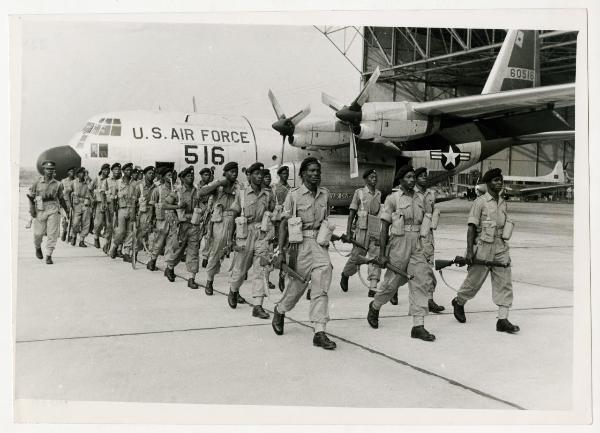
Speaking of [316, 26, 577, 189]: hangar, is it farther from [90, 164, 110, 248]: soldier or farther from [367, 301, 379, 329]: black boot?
[367, 301, 379, 329]: black boot

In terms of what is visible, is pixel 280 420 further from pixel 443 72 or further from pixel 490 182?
pixel 443 72

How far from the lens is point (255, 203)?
7062 mm

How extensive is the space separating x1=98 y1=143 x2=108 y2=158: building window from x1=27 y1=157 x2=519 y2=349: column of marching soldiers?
16.9 ft

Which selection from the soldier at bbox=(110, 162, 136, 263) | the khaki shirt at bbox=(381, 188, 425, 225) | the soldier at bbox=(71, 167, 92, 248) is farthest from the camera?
the soldier at bbox=(71, 167, 92, 248)

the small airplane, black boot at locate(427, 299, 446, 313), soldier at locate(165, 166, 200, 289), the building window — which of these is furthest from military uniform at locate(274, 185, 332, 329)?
the building window

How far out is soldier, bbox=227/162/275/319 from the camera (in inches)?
265

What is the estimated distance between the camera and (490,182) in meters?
6.21

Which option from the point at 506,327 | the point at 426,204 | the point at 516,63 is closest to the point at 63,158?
the point at 426,204

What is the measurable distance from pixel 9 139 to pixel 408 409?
437 cm

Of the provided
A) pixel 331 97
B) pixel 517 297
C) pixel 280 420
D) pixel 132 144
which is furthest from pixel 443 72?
pixel 280 420

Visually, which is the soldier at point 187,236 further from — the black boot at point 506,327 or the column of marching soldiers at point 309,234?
the black boot at point 506,327

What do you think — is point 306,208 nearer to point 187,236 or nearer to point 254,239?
point 254,239

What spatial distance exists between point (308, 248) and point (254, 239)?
1524 millimetres

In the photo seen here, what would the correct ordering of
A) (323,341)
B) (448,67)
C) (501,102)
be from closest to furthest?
(323,341) → (501,102) → (448,67)
